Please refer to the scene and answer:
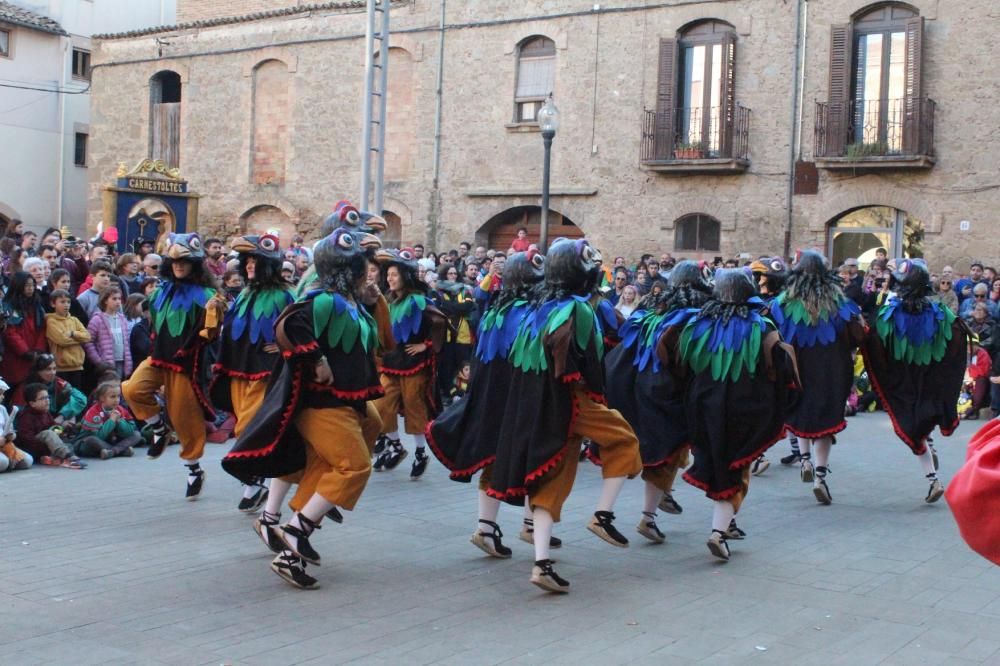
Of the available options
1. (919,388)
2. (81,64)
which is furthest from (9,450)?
(81,64)

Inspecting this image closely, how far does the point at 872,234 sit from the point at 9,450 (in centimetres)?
1786

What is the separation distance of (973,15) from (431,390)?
A: 16268 millimetres

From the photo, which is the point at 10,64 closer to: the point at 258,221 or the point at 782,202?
the point at 258,221

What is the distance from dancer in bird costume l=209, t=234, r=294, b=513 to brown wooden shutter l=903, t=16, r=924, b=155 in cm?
1742

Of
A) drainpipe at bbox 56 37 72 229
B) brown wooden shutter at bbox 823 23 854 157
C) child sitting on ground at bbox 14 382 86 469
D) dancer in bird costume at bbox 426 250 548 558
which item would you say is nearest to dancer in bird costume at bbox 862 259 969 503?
dancer in bird costume at bbox 426 250 548 558

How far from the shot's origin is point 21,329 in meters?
11.4

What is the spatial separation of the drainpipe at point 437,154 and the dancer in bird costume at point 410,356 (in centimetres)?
1787

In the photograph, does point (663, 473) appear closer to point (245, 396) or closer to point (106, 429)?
point (245, 396)

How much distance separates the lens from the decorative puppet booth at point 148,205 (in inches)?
804

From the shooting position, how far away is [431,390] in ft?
33.8

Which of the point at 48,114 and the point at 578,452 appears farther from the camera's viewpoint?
the point at 48,114

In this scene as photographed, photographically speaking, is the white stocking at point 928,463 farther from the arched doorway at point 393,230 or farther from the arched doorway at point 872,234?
the arched doorway at point 393,230

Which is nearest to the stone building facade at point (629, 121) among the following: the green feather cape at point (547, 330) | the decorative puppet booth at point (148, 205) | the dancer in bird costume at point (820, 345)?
the decorative puppet booth at point (148, 205)

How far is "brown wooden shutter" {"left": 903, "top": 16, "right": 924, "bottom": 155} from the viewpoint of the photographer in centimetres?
2262
